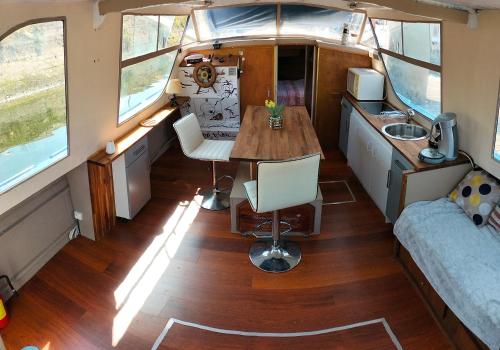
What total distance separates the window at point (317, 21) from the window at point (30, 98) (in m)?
3.64

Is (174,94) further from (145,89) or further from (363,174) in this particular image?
(363,174)

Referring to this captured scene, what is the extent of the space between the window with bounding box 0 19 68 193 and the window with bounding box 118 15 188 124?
1.11m

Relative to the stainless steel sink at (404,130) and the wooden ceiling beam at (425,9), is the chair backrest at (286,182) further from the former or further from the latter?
the stainless steel sink at (404,130)

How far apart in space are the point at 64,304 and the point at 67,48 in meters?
1.97

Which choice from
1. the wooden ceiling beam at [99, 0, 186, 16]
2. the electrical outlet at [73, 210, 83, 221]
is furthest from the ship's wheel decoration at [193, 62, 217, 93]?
the electrical outlet at [73, 210, 83, 221]

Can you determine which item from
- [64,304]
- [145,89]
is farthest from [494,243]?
[145,89]

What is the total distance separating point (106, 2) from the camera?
3123mm

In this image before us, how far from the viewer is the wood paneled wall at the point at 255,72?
6.13 m

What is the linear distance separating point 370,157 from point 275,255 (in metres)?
1.69

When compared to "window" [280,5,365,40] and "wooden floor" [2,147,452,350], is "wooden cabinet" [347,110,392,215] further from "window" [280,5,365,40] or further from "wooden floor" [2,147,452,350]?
"window" [280,5,365,40]

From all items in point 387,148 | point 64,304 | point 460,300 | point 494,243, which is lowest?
point 64,304

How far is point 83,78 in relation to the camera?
329 centimetres

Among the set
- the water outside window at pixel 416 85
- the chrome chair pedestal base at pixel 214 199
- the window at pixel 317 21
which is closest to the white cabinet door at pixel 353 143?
the water outside window at pixel 416 85

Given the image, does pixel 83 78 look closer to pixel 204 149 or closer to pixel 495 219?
pixel 204 149
